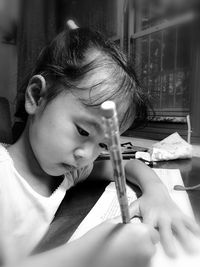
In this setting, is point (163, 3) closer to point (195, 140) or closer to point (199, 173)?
point (199, 173)

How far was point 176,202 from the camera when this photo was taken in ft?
1.30

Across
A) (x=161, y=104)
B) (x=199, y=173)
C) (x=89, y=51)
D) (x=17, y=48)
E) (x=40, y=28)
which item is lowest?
(x=199, y=173)

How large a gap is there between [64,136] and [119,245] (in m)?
0.19

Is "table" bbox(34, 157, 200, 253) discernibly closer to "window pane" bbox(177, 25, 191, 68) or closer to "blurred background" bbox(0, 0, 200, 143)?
"blurred background" bbox(0, 0, 200, 143)

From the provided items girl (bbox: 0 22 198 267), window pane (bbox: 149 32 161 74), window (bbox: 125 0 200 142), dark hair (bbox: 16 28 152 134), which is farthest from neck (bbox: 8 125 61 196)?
window pane (bbox: 149 32 161 74)

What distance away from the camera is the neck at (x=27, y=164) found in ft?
1.47

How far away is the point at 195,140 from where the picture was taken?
3.04 feet

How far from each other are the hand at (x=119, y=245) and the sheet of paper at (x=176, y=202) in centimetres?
2

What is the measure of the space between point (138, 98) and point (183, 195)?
19 cm

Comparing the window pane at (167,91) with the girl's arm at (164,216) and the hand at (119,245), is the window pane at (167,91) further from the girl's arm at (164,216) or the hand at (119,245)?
the hand at (119,245)

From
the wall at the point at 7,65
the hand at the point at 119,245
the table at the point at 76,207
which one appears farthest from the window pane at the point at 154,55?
the wall at the point at 7,65

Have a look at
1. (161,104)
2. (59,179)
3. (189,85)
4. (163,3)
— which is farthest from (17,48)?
(163,3)

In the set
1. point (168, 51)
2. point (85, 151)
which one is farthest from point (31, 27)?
point (85, 151)

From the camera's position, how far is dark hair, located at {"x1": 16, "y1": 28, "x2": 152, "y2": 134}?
38 centimetres
